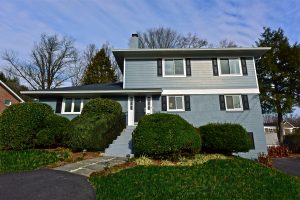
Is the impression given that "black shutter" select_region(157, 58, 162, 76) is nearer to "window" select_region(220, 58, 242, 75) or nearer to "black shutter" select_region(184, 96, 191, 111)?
"black shutter" select_region(184, 96, 191, 111)

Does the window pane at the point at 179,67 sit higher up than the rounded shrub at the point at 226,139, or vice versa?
the window pane at the point at 179,67

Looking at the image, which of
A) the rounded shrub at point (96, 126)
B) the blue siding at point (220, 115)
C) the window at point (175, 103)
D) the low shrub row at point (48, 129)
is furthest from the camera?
the window at point (175, 103)

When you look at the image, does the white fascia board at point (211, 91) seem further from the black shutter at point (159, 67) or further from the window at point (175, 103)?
the black shutter at point (159, 67)

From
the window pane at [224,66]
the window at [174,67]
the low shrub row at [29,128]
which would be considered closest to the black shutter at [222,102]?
the window pane at [224,66]

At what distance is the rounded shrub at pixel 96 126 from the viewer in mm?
11031

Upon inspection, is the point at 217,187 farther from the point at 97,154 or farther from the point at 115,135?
the point at 115,135

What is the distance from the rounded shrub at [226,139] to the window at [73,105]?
8885 millimetres

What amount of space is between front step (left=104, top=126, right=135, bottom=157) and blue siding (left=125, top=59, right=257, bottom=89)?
4.10 m

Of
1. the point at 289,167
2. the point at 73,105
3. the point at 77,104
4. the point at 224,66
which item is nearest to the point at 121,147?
the point at 77,104

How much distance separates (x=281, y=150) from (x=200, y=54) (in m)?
9.96

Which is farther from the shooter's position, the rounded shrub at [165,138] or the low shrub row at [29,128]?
the low shrub row at [29,128]

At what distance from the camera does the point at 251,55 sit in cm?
1650

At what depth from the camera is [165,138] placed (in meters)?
9.73

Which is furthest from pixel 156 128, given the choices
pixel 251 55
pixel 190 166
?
pixel 251 55
